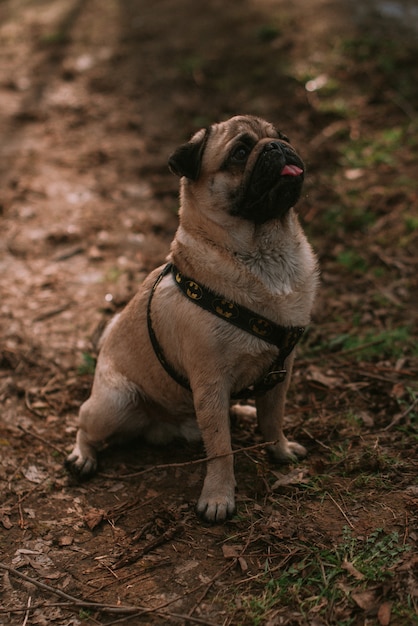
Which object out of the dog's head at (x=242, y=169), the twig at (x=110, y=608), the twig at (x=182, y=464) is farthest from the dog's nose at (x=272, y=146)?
the twig at (x=110, y=608)

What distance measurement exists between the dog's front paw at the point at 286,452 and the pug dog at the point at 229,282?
0.54 ft

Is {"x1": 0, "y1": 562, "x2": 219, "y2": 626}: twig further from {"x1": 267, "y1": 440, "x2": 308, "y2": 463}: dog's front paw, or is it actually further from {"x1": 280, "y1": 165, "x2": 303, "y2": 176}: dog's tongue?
{"x1": 280, "y1": 165, "x2": 303, "y2": 176}: dog's tongue

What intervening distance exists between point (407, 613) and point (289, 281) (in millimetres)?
1785

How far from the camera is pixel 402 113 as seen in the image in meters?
8.36

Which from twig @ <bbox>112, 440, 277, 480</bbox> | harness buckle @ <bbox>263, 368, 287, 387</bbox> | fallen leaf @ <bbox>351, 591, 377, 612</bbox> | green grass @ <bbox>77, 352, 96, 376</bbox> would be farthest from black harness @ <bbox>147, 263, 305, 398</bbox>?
green grass @ <bbox>77, 352, 96, 376</bbox>

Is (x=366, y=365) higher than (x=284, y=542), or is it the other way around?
(x=284, y=542)

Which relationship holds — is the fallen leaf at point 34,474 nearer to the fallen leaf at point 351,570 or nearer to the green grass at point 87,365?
the green grass at point 87,365

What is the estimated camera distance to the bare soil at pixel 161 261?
132 inches

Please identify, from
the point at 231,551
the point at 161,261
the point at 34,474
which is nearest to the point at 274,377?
the point at 231,551

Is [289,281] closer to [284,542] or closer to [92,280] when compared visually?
[284,542]

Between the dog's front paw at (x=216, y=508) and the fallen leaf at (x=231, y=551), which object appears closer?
the fallen leaf at (x=231, y=551)

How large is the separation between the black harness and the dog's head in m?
0.47

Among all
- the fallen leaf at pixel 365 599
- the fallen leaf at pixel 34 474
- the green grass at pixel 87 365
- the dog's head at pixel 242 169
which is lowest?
the green grass at pixel 87 365

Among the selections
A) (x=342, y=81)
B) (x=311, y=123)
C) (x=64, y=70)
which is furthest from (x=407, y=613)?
(x=64, y=70)
